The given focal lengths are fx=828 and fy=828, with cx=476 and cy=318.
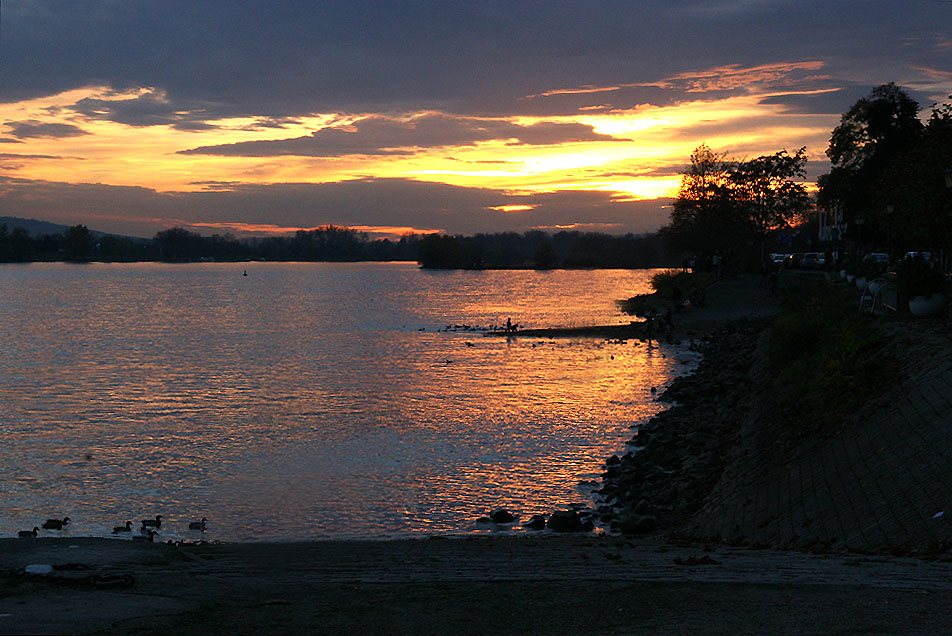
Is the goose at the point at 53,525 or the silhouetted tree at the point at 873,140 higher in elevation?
the silhouetted tree at the point at 873,140

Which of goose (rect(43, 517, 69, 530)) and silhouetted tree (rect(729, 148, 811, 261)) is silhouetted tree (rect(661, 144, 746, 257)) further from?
goose (rect(43, 517, 69, 530))

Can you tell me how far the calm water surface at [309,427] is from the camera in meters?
20.2

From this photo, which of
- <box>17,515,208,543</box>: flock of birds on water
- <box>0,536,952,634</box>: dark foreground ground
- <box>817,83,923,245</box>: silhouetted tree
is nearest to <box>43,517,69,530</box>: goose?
<box>17,515,208,543</box>: flock of birds on water

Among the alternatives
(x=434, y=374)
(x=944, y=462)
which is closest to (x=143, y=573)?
(x=944, y=462)

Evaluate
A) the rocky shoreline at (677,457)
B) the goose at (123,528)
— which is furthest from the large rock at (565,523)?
the goose at (123,528)

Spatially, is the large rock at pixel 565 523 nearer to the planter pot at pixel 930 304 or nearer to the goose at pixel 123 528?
the goose at pixel 123 528

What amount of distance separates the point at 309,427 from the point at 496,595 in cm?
2249

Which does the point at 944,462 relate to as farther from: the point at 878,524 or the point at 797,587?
the point at 797,587

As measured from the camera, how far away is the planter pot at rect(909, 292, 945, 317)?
24.8 metres

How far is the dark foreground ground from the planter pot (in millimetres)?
16520

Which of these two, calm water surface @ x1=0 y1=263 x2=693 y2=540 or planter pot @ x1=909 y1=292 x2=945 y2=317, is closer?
calm water surface @ x1=0 y1=263 x2=693 y2=540

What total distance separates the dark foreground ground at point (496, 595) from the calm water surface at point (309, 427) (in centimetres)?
737

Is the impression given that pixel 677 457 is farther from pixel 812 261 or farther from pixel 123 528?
pixel 812 261

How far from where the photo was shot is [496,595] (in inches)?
346
